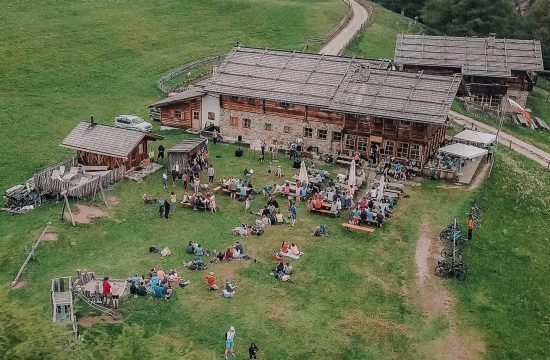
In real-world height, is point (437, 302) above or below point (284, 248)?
below

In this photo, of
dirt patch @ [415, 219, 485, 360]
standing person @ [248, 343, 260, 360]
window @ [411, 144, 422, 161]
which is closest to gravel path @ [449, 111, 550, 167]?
window @ [411, 144, 422, 161]

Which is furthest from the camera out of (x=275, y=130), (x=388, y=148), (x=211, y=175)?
(x=275, y=130)

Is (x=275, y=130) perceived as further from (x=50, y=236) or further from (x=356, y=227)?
(x=50, y=236)

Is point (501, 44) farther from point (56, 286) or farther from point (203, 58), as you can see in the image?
point (56, 286)

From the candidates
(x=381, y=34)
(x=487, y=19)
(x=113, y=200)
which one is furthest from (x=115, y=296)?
(x=487, y=19)

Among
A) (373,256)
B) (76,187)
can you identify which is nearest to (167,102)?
(76,187)

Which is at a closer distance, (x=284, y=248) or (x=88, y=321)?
(x=88, y=321)
